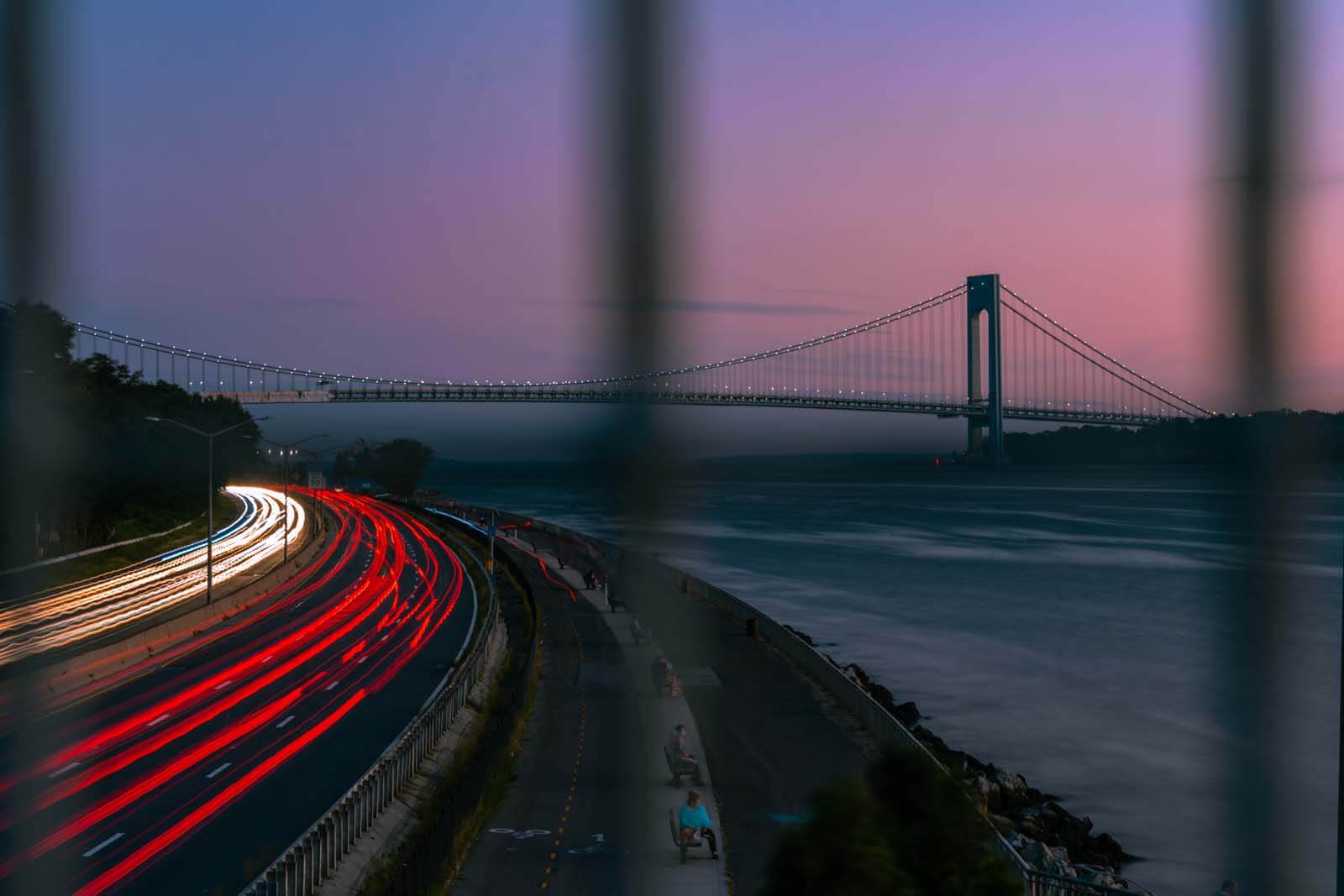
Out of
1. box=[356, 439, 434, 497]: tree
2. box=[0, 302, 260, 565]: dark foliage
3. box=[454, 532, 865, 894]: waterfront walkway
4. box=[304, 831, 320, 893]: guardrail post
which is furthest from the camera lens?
box=[356, 439, 434, 497]: tree

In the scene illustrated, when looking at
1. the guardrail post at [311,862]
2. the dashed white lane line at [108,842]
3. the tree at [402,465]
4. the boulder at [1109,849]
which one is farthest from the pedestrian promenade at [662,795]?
the tree at [402,465]

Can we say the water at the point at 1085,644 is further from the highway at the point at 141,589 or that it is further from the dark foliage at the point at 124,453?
the dark foliage at the point at 124,453

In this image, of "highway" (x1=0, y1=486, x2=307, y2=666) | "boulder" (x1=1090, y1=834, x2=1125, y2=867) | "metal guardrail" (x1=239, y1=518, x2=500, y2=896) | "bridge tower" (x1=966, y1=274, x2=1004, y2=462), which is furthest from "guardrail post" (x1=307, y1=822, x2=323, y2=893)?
"bridge tower" (x1=966, y1=274, x2=1004, y2=462)

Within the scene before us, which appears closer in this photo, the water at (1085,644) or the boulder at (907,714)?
the water at (1085,644)

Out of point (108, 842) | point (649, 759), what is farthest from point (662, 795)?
point (108, 842)

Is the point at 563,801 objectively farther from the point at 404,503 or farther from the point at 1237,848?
the point at 404,503

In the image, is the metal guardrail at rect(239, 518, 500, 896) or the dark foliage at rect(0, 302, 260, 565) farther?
the dark foliage at rect(0, 302, 260, 565)

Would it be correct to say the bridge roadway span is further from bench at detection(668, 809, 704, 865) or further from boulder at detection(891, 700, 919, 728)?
boulder at detection(891, 700, 919, 728)
